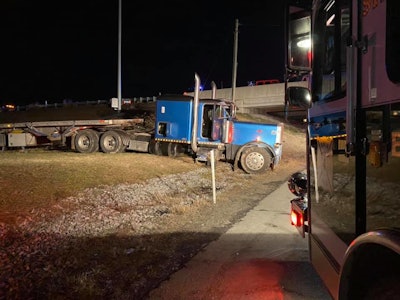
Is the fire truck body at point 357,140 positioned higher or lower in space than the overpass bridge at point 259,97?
lower

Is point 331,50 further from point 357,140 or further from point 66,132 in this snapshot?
point 66,132

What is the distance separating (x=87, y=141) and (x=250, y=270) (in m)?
15.6

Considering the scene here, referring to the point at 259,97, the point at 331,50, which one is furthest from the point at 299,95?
the point at 259,97

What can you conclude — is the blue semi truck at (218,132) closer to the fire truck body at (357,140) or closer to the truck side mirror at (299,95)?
the truck side mirror at (299,95)

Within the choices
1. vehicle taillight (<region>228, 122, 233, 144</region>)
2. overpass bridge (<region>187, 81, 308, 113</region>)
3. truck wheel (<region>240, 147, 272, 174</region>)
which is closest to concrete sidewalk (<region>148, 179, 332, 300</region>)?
truck wheel (<region>240, 147, 272, 174</region>)

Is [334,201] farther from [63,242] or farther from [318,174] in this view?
[63,242]

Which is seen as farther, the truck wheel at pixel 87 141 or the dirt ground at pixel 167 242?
the truck wheel at pixel 87 141

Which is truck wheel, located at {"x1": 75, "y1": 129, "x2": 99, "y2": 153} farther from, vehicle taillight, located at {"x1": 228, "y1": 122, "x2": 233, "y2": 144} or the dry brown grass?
vehicle taillight, located at {"x1": 228, "y1": 122, "x2": 233, "y2": 144}

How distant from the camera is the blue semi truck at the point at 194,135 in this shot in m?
15.8

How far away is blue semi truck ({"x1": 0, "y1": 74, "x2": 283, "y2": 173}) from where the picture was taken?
15805 mm

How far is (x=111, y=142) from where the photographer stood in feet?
62.5

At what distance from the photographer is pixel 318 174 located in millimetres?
3887

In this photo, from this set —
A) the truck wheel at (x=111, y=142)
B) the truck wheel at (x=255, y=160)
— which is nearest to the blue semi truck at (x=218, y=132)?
the truck wheel at (x=255, y=160)

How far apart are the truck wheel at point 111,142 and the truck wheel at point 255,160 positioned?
6.35m
